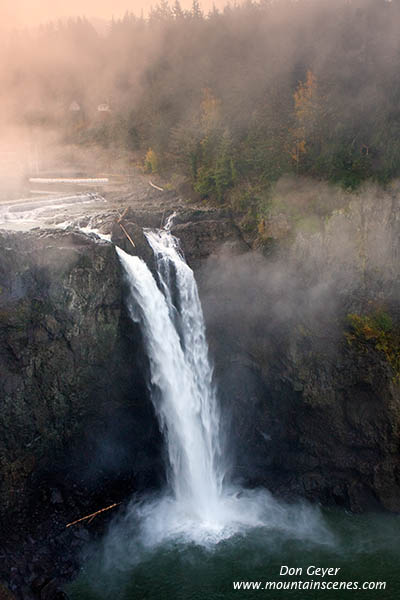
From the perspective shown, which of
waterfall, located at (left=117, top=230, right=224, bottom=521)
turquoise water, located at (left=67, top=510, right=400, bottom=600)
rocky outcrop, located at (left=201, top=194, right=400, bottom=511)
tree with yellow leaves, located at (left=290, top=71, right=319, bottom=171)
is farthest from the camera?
tree with yellow leaves, located at (left=290, top=71, right=319, bottom=171)

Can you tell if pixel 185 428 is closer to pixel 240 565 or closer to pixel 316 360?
pixel 240 565

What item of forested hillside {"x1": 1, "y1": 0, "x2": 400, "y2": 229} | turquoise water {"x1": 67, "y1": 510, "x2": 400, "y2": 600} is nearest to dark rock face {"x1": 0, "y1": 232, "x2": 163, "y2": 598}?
turquoise water {"x1": 67, "y1": 510, "x2": 400, "y2": 600}

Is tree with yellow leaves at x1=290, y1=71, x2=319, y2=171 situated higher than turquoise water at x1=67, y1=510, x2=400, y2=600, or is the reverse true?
tree with yellow leaves at x1=290, y1=71, x2=319, y2=171

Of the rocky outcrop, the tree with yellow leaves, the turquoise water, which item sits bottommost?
the turquoise water

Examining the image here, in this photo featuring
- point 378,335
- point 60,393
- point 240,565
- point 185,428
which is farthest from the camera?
point 185,428

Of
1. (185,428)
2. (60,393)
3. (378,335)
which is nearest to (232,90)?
(378,335)

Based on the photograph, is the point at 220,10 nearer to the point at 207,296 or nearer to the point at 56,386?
the point at 207,296

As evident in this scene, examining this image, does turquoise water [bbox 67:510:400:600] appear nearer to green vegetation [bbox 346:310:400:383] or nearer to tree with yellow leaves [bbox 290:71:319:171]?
green vegetation [bbox 346:310:400:383]

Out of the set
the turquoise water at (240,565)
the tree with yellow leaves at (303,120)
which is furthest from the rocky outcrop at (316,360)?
the tree with yellow leaves at (303,120)
